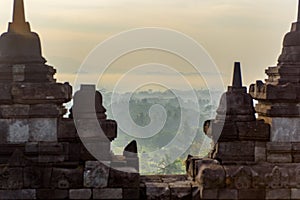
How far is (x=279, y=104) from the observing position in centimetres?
767

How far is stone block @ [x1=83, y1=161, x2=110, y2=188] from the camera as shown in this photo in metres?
6.97

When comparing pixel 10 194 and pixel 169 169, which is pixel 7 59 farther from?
pixel 169 169

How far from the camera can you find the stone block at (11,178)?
22.8 ft

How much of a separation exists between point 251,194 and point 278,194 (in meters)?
0.42

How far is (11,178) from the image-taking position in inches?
274

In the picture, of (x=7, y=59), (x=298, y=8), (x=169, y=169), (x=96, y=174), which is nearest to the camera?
(x=96, y=174)

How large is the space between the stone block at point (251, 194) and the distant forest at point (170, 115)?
1324mm

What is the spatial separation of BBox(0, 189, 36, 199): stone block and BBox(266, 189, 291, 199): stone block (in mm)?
3450

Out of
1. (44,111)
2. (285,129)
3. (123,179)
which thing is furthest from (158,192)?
(285,129)

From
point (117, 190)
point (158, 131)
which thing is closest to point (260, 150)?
point (158, 131)

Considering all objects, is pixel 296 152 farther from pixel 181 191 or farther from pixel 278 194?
pixel 181 191

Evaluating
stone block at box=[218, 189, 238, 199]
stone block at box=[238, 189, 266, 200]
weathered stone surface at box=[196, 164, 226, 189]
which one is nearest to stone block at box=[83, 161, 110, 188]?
weathered stone surface at box=[196, 164, 226, 189]

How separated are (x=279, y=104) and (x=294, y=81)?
45cm

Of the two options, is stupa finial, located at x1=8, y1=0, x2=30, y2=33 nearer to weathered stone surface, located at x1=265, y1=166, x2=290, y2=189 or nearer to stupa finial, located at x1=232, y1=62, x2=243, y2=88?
stupa finial, located at x1=232, y1=62, x2=243, y2=88
